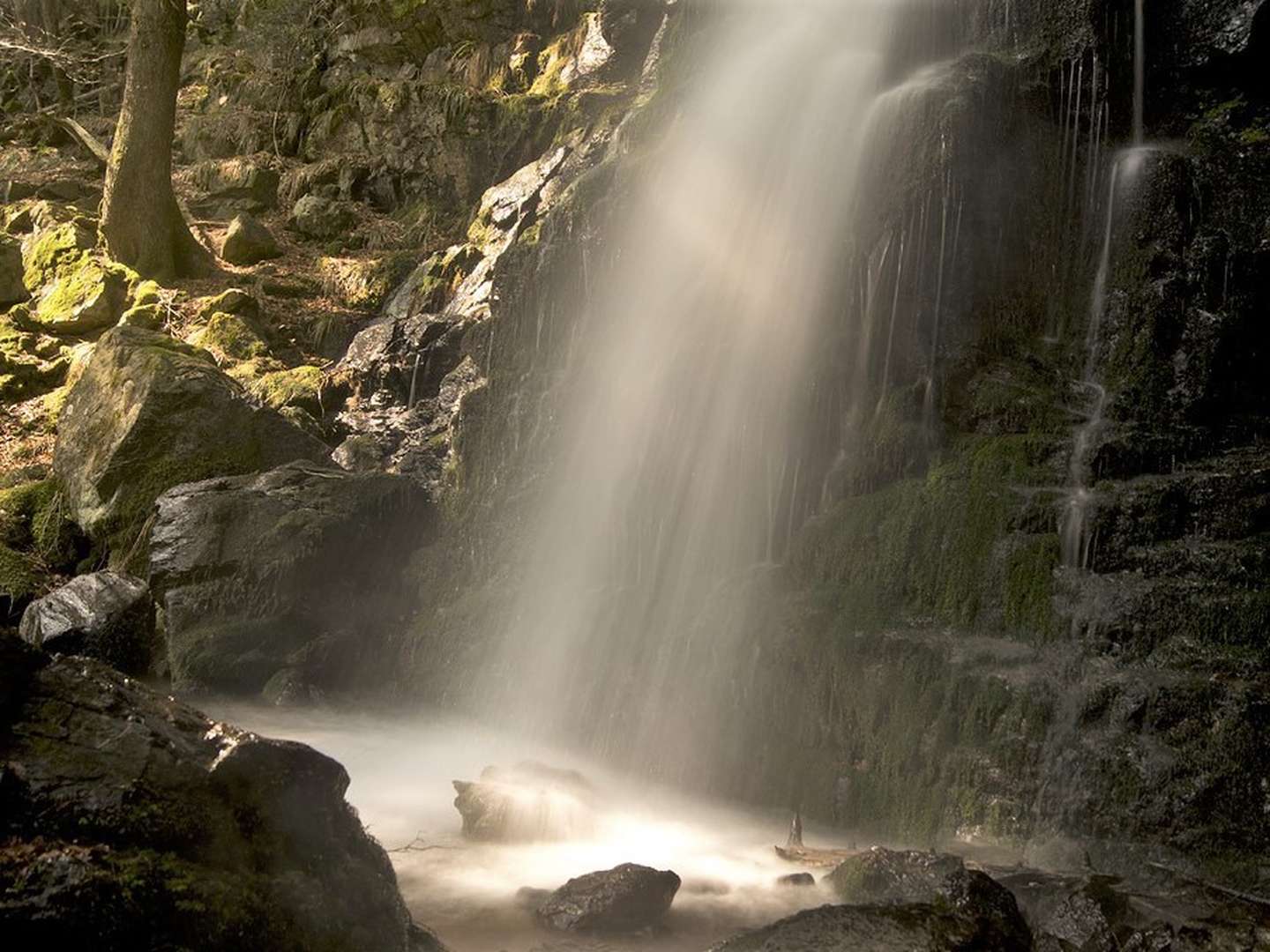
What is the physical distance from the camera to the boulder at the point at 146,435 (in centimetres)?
1068

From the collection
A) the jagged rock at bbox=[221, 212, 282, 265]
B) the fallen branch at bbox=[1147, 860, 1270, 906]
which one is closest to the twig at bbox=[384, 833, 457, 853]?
the fallen branch at bbox=[1147, 860, 1270, 906]

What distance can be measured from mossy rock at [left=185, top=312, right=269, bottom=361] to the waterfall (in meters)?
5.99

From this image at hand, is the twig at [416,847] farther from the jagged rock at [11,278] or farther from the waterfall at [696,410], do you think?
the jagged rock at [11,278]

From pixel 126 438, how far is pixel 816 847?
882cm

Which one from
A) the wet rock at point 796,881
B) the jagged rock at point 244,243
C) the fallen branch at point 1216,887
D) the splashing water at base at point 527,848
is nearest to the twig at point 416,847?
the splashing water at base at point 527,848

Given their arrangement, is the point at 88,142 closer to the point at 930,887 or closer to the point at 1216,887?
the point at 930,887

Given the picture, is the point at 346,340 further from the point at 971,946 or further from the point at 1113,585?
the point at 971,946

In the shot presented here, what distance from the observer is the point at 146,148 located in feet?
47.8

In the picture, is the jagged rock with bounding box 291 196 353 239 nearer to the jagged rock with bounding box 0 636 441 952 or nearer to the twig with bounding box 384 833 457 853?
the twig with bounding box 384 833 457 853

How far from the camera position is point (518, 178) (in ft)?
51.6

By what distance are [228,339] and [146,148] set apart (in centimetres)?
348

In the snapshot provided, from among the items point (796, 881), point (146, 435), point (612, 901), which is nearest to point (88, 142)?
point (146, 435)

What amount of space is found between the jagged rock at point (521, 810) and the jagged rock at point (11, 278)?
12.3 m

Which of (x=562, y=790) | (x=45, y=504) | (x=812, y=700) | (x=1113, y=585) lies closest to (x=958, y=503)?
(x=1113, y=585)
